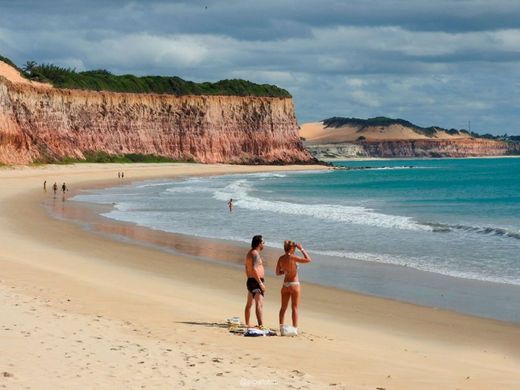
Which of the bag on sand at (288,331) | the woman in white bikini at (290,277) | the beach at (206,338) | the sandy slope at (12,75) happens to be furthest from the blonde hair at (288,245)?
the sandy slope at (12,75)

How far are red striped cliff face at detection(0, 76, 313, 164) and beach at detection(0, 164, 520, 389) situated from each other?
63.6 meters

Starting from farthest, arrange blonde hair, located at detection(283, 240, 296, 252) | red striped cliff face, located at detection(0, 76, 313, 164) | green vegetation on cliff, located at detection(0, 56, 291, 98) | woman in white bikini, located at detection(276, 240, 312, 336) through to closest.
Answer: green vegetation on cliff, located at detection(0, 56, 291, 98) < red striped cliff face, located at detection(0, 76, 313, 164) < woman in white bikini, located at detection(276, 240, 312, 336) < blonde hair, located at detection(283, 240, 296, 252)

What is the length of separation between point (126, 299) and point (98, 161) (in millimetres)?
90629

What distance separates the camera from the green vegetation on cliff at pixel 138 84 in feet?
354

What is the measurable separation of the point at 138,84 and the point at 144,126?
10.9 metres

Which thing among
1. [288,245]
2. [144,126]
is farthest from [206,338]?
[144,126]

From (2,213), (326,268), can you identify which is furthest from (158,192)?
(326,268)

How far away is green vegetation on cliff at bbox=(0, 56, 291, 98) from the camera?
108 m

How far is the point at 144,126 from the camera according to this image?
11856 cm

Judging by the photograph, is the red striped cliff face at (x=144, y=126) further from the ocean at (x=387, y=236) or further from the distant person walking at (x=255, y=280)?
the distant person walking at (x=255, y=280)

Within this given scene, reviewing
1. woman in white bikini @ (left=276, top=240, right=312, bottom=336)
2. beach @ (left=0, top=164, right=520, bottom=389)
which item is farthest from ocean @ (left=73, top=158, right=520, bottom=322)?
woman in white bikini @ (left=276, top=240, right=312, bottom=336)

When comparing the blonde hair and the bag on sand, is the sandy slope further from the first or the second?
the bag on sand

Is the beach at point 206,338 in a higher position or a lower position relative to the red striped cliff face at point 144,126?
lower

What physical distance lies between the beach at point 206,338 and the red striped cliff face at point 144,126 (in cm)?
6357
